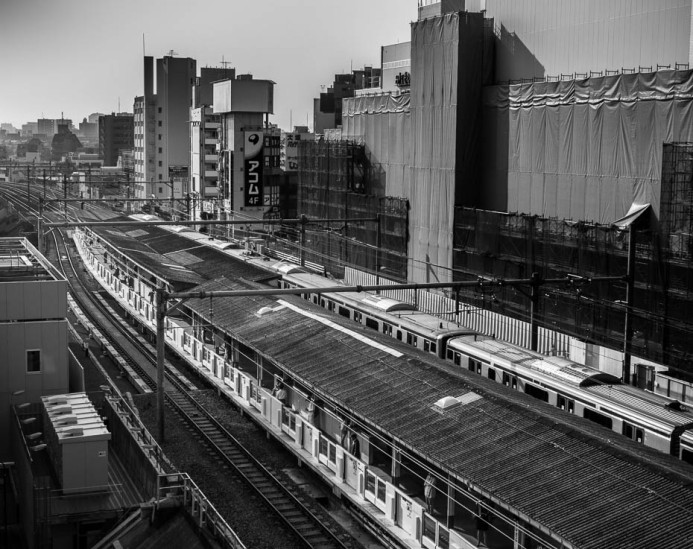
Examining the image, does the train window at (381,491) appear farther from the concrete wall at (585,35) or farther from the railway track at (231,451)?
the concrete wall at (585,35)

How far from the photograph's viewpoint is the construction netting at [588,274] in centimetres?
2558

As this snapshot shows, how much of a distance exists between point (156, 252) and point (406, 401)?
94.5 feet

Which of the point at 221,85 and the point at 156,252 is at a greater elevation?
the point at 221,85

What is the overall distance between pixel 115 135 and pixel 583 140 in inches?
5097

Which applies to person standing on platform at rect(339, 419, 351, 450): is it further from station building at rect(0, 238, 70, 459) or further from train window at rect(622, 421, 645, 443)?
station building at rect(0, 238, 70, 459)

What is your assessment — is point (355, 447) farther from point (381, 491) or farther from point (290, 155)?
point (290, 155)

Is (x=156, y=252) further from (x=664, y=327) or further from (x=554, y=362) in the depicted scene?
(x=554, y=362)

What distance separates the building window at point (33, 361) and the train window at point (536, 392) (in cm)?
959

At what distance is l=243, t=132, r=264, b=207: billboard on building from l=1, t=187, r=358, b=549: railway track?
23.8 metres

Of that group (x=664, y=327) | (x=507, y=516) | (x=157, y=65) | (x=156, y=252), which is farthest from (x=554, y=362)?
(x=157, y=65)

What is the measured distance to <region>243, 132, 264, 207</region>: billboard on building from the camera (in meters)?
62.7

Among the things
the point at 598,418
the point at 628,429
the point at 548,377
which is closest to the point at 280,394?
the point at 548,377

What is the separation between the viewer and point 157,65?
99.5 meters

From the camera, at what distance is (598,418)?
1755cm
